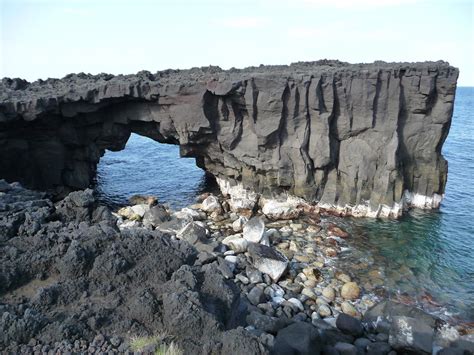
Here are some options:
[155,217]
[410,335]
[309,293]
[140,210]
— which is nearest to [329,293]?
[309,293]

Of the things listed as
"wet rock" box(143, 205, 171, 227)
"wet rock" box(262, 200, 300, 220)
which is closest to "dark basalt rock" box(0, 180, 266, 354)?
"wet rock" box(143, 205, 171, 227)

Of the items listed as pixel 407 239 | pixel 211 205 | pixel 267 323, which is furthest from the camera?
pixel 211 205

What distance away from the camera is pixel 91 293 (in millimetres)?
8531

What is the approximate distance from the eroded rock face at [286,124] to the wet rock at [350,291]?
9598 millimetres

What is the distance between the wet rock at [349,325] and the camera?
16.0 metres

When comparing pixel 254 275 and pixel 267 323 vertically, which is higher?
pixel 267 323

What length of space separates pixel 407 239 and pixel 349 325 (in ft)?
37.3

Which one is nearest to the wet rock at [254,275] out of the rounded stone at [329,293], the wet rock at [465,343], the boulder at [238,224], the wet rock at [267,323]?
the rounded stone at [329,293]

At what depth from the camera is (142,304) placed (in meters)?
7.91

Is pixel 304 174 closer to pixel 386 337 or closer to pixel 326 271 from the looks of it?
pixel 326 271

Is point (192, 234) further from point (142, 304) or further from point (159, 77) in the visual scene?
point (142, 304)

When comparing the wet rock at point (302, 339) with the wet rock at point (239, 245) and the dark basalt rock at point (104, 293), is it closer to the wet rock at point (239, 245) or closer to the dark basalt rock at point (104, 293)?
the dark basalt rock at point (104, 293)

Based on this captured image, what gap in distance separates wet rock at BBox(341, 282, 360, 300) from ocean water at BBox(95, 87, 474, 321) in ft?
4.47

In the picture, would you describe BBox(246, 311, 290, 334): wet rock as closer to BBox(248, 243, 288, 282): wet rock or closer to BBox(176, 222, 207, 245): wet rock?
BBox(248, 243, 288, 282): wet rock
